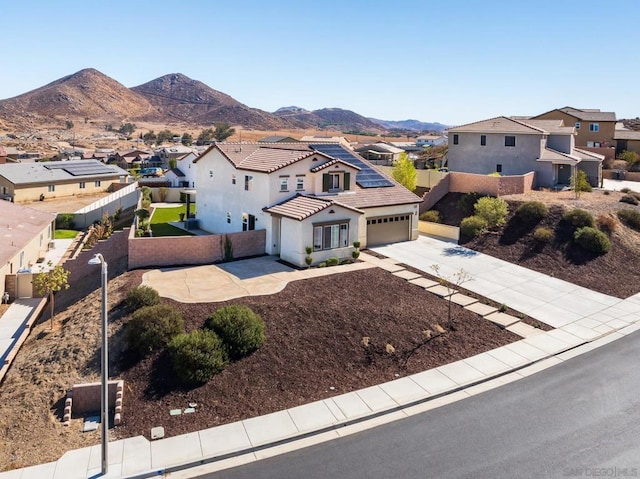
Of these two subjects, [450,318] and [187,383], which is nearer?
[187,383]

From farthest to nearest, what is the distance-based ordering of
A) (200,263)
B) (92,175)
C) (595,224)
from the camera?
(92,175), (595,224), (200,263)

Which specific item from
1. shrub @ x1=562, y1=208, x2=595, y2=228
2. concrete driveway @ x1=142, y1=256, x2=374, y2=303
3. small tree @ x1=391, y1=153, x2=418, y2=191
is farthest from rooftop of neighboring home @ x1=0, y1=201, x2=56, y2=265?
shrub @ x1=562, y1=208, x2=595, y2=228

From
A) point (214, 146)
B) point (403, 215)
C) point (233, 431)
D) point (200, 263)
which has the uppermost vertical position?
point (214, 146)

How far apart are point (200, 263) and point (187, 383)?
12535 millimetres

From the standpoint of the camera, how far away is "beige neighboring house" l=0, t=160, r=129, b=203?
62.1m

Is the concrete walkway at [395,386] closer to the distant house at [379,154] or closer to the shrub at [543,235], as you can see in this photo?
the shrub at [543,235]

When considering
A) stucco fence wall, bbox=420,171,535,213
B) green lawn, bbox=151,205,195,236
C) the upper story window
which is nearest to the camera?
the upper story window

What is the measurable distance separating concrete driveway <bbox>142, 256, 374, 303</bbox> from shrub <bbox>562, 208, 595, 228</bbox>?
51.0 ft

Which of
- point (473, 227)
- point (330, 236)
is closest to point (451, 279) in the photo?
point (330, 236)

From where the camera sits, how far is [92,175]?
71312 millimetres

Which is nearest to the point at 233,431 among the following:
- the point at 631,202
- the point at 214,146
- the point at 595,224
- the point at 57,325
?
the point at 57,325

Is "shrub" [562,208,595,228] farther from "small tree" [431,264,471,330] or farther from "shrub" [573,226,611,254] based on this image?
"small tree" [431,264,471,330]

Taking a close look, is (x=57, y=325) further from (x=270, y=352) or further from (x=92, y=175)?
(x=92, y=175)

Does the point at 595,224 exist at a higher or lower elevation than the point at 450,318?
higher
